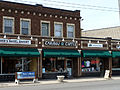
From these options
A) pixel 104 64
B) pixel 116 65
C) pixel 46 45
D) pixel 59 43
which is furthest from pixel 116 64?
pixel 46 45

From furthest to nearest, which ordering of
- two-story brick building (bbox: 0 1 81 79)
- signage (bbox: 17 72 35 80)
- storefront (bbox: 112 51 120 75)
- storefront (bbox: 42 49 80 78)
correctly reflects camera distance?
1. storefront (bbox: 112 51 120 75)
2. storefront (bbox: 42 49 80 78)
3. two-story brick building (bbox: 0 1 81 79)
4. signage (bbox: 17 72 35 80)

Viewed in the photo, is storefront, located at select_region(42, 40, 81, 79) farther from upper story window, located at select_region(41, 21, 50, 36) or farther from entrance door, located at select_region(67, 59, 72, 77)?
upper story window, located at select_region(41, 21, 50, 36)

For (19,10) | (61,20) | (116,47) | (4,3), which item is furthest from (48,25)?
(116,47)

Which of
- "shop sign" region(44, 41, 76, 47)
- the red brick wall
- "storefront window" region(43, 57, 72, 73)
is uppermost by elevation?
the red brick wall

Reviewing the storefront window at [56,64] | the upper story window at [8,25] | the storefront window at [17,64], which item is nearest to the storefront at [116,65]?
the storefront window at [56,64]

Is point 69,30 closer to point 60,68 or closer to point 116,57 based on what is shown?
point 60,68

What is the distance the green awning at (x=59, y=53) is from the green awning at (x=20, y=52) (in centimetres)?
109

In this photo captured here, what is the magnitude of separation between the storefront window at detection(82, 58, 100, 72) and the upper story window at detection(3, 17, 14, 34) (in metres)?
10.4

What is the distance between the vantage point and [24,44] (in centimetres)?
2344

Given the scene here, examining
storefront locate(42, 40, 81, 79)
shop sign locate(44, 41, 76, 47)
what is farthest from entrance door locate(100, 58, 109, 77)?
shop sign locate(44, 41, 76, 47)

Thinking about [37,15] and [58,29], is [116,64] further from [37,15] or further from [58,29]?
[37,15]

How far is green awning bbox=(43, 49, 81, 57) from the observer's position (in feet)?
79.7

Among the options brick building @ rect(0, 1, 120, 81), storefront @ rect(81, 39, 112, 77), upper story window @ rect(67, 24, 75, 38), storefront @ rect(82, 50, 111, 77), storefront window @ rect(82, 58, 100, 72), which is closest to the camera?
brick building @ rect(0, 1, 120, 81)

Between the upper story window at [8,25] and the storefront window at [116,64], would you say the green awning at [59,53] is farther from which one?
the storefront window at [116,64]
